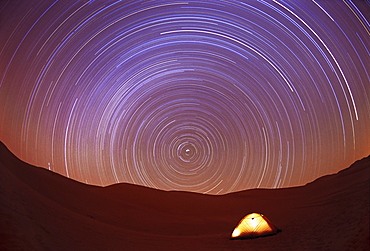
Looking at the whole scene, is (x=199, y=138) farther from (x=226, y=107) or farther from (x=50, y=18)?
(x=50, y=18)

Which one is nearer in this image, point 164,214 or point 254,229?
point 254,229

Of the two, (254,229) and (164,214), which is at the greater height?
(164,214)

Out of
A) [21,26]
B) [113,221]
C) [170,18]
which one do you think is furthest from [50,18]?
[113,221]

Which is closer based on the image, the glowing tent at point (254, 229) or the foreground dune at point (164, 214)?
the foreground dune at point (164, 214)

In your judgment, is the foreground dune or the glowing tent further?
the glowing tent
